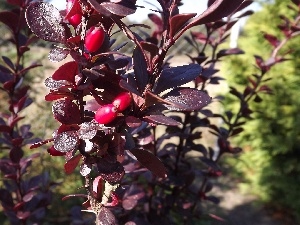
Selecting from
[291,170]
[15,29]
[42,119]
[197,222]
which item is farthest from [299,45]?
[15,29]

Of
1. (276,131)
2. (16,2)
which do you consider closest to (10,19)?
(16,2)

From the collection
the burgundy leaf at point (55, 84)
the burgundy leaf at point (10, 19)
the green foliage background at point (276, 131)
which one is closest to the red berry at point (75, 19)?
the burgundy leaf at point (55, 84)

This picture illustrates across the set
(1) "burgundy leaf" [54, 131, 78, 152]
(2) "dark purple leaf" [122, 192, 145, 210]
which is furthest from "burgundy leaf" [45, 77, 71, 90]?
(2) "dark purple leaf" [122, 192, 145, 210]

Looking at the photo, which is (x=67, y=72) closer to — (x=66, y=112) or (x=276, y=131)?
(x=66, y=112)

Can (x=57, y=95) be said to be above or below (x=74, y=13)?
below

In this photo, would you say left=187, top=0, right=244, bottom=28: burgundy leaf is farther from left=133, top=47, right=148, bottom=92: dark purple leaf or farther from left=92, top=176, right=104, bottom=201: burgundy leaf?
left=92, top=176, right=104, bottom=201: burgundy leaf

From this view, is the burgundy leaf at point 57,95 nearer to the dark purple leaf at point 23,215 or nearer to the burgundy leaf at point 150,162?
the burgundy leaf at point 150,162
